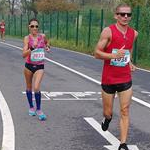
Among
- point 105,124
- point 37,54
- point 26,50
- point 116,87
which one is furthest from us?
point 37,54

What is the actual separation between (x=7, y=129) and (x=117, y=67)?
2.25 m

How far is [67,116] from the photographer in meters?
8.71

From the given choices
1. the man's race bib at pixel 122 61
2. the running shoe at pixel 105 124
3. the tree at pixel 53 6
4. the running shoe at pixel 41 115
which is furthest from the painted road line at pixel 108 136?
the tree at pixel 53 6

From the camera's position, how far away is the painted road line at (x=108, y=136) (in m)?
6.57

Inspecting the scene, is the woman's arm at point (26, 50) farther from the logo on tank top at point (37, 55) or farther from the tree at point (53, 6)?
the tree at point (53, 6)

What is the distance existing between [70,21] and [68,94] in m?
21.9

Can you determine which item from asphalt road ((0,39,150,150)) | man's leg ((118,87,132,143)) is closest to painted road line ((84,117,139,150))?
asphalt road ((0,39,150,150))

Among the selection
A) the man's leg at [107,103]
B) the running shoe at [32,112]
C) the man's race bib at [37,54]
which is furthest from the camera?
the running shoe at [32,112]

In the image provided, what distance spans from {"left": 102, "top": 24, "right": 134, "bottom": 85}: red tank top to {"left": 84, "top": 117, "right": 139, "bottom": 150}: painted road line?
3.01 ft

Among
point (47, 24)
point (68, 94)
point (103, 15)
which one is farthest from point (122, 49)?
point (47, 24)

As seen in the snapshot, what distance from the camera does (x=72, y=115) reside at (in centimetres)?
881

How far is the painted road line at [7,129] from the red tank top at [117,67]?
1.63m

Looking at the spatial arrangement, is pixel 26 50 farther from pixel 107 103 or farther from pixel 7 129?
pixel 107 103

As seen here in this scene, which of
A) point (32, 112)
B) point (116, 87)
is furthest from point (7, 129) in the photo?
point (116, 87)
